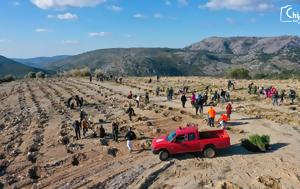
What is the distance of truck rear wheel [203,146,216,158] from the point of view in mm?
24219

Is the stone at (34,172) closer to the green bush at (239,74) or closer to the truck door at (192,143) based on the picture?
the truck door at (192,143)

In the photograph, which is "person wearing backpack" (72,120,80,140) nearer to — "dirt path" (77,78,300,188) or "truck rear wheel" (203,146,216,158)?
"dirt path" (77,78,300,188)

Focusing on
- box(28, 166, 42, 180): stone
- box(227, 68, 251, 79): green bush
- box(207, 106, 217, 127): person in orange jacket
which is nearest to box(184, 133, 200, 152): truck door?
box(28, 166, 42, 180): stone

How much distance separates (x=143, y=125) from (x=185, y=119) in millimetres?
3986

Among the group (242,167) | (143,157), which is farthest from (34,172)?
(242,167)

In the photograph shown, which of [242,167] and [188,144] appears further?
[188,144]

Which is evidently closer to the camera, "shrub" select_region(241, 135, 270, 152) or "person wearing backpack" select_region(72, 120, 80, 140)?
"shrub" select_region(241, 135, 270, 152)

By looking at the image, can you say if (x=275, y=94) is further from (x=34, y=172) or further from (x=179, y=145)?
Result: (x=34, y=172)

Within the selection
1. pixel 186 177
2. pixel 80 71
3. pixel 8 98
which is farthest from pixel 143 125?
pixel 80 71

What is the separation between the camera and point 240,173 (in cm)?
2186

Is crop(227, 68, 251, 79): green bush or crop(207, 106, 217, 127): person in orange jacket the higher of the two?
crop(207, 106, 217, 127): person in orange jacket

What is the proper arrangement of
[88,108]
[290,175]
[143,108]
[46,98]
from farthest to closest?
[46,98], [88,108], [143,108], [290,175]

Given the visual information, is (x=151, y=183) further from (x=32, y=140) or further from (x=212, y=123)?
(x=32, y=140)

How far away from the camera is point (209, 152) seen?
79.7 ft
